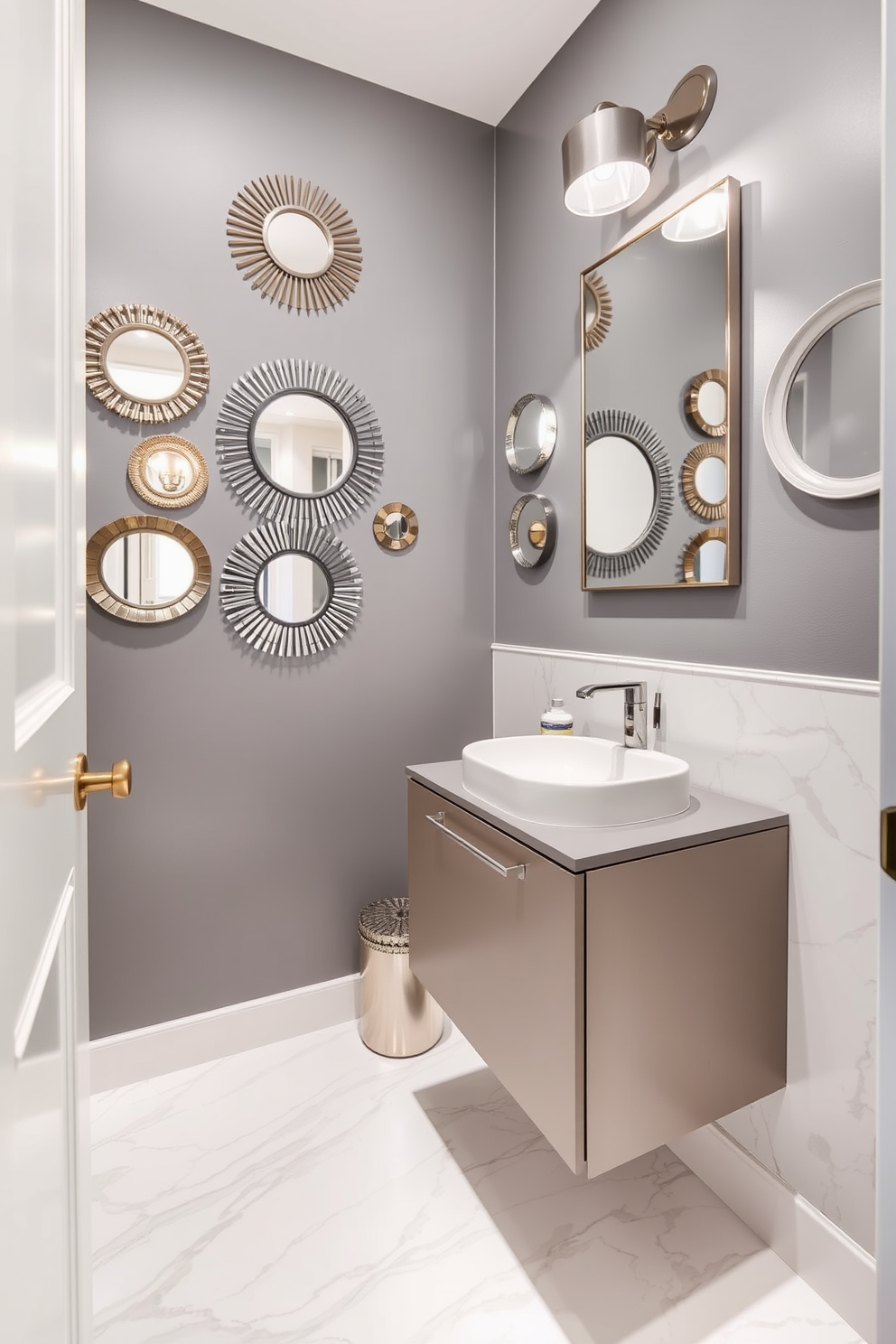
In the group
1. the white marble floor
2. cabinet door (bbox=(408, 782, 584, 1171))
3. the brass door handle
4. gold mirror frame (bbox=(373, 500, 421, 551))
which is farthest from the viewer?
gold mirror frame (bbox=(373, 500, 421, 551))

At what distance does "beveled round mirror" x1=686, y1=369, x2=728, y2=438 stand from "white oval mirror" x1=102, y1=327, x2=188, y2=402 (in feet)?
4.05

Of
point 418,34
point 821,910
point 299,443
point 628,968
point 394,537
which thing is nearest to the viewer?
point 628,968

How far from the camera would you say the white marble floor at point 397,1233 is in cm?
118

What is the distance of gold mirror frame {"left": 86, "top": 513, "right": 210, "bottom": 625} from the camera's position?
171 cm

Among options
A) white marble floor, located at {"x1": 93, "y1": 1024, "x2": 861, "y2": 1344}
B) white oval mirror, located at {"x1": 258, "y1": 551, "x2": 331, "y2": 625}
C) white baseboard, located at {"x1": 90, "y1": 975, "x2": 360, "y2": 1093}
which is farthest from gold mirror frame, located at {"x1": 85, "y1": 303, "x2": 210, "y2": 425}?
white marble floor, located at {"x1": 93, "y1": 1024, "x2": 861, "y2": 1344}

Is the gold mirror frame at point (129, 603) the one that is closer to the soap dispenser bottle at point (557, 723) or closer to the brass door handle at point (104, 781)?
the soap dispenser bottle at point (557, 723)

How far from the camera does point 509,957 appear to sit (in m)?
1.24

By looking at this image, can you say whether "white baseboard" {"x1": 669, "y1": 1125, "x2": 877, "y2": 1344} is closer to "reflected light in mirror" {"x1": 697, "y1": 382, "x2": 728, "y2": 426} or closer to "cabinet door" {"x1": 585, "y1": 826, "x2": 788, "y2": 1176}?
"cabinet door" {"x1": 585, "y1": 826, "x2": 788, "y2": 1176}

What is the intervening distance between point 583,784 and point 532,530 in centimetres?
104

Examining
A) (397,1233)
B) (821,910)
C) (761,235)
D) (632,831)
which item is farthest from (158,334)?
(397,1233)

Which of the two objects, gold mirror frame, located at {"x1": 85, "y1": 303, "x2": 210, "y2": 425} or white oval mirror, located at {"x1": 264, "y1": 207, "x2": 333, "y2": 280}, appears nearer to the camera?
gold mirror frame, located at {"x1": 85, "y1": 303, "x2": 210, "y2": 425}

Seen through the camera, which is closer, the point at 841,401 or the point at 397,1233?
the point at 841,401

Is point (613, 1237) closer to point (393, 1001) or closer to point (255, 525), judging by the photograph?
point (393, 1001)

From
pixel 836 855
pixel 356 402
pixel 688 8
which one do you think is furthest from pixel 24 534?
pixel 688 8
